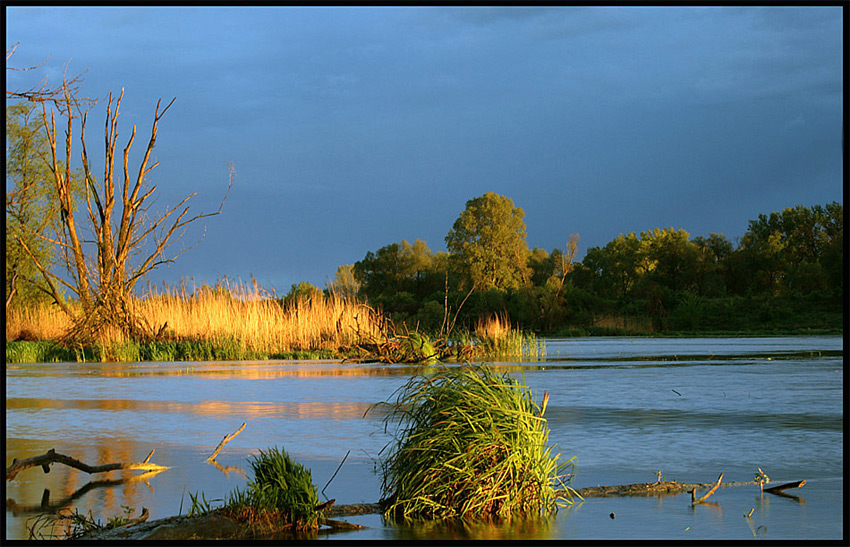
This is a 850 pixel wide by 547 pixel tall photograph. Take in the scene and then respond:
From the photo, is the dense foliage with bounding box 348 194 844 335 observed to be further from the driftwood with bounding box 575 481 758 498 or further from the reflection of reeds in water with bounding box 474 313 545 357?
the driftwood with bounding box 575 481 758 498

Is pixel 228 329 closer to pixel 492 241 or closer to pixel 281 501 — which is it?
pixel 281 501

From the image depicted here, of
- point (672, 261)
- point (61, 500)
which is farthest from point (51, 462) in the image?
point (672, 261)

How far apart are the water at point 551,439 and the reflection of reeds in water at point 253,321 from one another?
251 inches

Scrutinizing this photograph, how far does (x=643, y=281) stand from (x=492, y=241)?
12.2m

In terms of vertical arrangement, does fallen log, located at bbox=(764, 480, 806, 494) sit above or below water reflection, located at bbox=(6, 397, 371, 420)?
below

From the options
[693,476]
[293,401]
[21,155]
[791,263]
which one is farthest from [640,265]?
[693,476]

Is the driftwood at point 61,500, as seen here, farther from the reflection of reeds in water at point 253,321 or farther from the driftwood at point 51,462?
the reflection of reeds in water at point 253,321

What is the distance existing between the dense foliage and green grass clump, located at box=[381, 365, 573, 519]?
69.4 ft

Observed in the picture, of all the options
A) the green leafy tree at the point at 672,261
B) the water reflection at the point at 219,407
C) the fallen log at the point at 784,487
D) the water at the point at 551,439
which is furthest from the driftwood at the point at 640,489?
the green leafy tree at the point at 672,261

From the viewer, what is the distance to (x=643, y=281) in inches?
1768

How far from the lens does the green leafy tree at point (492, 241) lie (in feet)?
175

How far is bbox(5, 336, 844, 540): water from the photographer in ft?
12.8

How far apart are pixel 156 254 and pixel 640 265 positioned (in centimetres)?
3629

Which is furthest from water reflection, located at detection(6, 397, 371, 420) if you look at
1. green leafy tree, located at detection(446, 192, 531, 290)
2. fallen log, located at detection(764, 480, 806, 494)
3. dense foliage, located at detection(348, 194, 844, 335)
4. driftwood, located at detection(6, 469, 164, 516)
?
green leafy tree, located at detection(446, 192, 531, 290)
